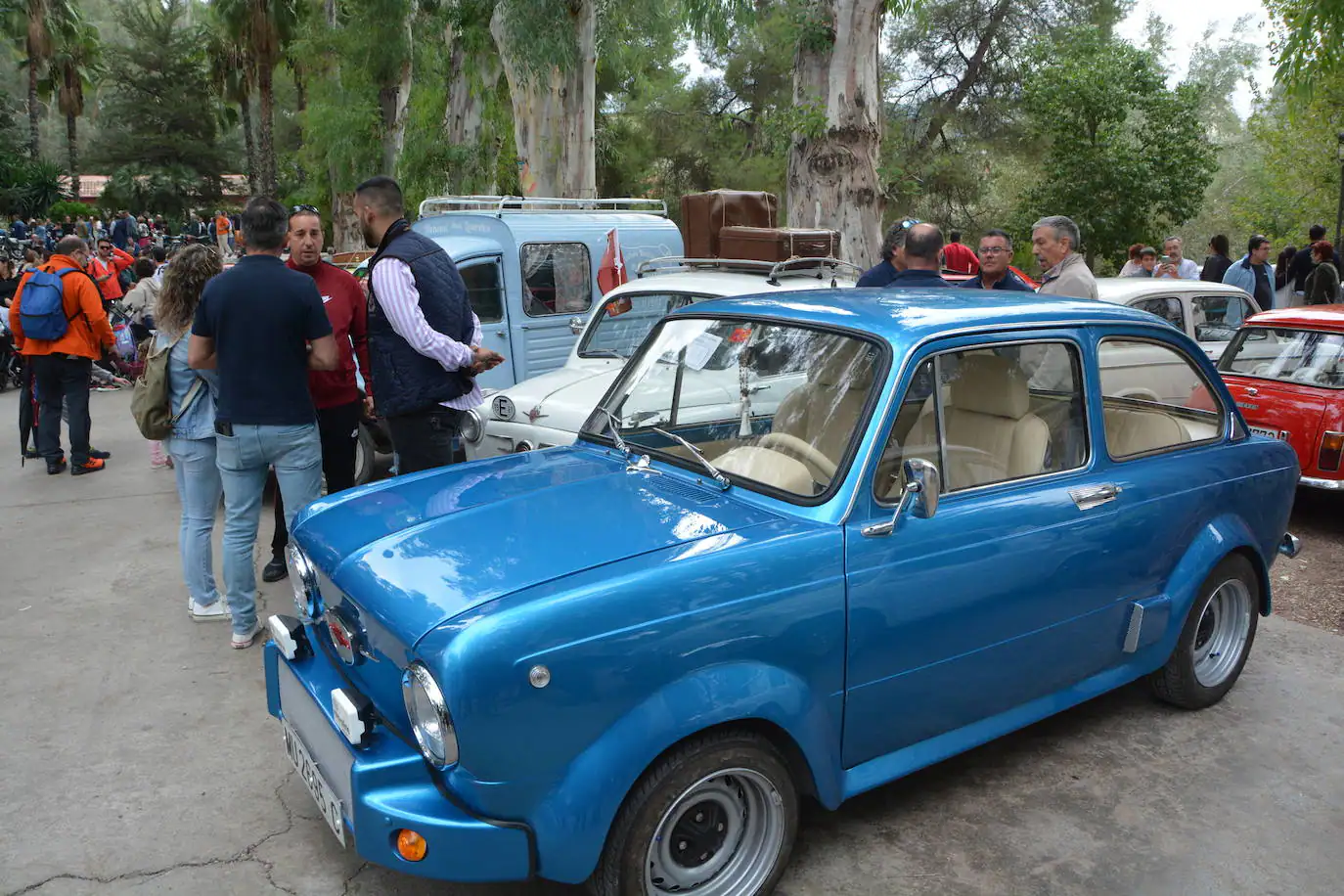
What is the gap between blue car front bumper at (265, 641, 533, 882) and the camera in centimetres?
252

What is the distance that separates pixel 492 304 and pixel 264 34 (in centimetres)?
2663

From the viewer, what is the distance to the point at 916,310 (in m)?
3.57

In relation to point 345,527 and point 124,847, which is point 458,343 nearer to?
point 345,527

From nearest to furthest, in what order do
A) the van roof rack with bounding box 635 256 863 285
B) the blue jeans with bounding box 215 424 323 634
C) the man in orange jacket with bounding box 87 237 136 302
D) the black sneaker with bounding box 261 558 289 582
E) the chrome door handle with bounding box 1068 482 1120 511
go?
the chrome door handle with bounding box 1068 482 1120 511, the blue jeans with bounding box 215 424 323 634, the black sneaker with bounding box 261 558 289 582, the van roof rack with bounding box 635 256 863 285, the man in orange jacket with bounding box 87 237 136 302

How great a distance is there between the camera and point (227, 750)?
4023 millimetres

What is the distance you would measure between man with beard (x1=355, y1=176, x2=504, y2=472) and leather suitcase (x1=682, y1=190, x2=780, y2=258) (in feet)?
16.6

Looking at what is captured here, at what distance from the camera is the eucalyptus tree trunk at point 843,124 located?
11.6 meters

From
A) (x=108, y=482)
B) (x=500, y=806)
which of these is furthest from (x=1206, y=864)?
(x=108, y=482)

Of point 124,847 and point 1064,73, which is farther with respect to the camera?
point 1064,73

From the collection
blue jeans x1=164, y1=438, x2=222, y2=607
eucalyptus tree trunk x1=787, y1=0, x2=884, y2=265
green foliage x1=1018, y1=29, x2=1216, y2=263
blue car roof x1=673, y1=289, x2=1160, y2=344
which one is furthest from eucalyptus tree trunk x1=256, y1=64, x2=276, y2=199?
blue car roof x1=673, y1=289, x2=1160, y2=344

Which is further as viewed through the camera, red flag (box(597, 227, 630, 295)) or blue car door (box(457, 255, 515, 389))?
red flag (box(597, 227, 630, 295))

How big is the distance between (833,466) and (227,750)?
2.63m

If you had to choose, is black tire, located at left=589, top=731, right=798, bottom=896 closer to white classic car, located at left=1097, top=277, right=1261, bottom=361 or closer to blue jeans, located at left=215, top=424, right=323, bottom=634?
blue jeans, located at left=215, top=424, right=323, bottom=634

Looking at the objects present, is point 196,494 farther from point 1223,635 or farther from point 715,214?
point 715,214
